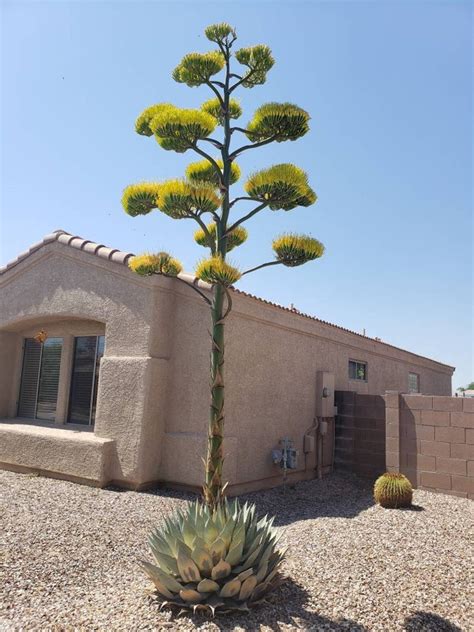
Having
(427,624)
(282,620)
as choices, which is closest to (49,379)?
(282,620)

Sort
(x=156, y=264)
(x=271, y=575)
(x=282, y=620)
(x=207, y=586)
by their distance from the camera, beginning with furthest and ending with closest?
(x=156, y=264)
(x=271, y=575)
(x=207, y=586)
(x=282, y=620)

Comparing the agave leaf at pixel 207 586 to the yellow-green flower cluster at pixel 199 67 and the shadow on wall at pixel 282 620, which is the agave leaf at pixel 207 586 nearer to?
the shadow on wall at pixel 282 620

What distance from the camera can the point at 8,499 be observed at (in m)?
8.30

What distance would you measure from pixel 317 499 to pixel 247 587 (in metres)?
6.09

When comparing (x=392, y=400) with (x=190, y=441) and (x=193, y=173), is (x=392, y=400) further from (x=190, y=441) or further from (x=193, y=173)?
(x=193, y=173)

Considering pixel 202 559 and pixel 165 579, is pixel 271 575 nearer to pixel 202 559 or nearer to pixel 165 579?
pixel 202 559

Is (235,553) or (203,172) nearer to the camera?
(235,553)

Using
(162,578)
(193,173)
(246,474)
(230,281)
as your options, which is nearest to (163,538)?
(162,578)

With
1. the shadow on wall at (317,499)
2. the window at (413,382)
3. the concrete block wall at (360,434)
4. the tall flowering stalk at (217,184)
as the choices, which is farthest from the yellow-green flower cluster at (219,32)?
the window at (413,382)

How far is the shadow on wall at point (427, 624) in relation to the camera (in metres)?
4.33

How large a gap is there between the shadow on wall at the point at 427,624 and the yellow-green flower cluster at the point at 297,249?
3725 mm

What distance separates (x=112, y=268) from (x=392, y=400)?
7.03 m

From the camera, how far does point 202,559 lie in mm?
4453

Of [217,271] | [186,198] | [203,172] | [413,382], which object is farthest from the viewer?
[413,382]
